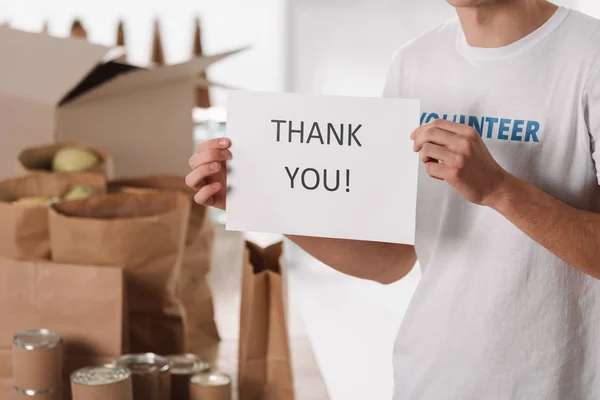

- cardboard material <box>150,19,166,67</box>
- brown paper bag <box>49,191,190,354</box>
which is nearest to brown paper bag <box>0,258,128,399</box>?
brown paper bag <box>49,191,190,354</box>

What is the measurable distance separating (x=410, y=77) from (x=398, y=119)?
0.57 ft

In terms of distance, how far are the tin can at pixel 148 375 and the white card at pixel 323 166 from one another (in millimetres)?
231

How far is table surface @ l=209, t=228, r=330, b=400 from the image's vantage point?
3.94 ft

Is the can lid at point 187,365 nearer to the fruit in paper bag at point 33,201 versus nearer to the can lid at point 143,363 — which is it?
the can lid at point 143,363

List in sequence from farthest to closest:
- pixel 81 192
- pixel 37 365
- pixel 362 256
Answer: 1. pixel 81 192
2. pixel 362 256
3. pixel 37 365

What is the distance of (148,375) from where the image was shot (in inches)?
40.6

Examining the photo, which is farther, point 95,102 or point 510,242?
point 95,102

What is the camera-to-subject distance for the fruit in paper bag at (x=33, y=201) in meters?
1.26

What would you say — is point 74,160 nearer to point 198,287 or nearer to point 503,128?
point 198,287

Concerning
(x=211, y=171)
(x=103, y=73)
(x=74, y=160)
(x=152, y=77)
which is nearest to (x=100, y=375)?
(x=211, y=171)

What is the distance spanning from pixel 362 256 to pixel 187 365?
0.28 meters

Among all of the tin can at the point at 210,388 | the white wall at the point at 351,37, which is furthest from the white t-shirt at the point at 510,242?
the white wall at the point at 351,37

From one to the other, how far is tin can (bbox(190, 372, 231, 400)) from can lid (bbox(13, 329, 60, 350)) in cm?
18

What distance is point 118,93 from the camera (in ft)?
5.62
